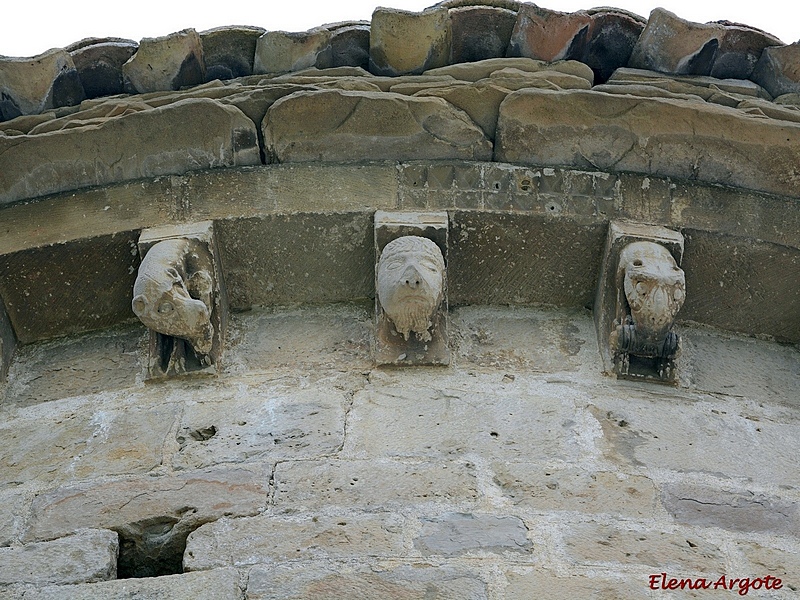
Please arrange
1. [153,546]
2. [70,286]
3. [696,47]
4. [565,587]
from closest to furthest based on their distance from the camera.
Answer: [565,587]
[153,546]
[70,286]
[696,47]

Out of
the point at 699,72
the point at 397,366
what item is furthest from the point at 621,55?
the point at 397,366

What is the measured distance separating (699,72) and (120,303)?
275cm

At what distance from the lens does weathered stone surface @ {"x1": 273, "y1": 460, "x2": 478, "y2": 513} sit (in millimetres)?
3236

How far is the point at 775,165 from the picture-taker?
4.20 m

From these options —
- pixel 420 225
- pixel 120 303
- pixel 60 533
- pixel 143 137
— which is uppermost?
pixel 143 137

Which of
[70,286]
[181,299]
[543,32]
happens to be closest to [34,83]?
[70,286]

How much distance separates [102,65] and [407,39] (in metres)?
1.41

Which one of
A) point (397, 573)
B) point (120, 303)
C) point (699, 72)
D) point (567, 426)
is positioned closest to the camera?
point (397, 573)

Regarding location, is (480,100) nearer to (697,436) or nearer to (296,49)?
(296,49)

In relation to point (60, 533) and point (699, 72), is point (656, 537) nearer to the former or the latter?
point (60, 533)

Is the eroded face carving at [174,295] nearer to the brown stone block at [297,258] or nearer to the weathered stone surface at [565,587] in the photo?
the brown stone block at [297,258]

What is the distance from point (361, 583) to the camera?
2.92m

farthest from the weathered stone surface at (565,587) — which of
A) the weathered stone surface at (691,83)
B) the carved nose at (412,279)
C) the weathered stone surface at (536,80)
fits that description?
the weathered stone surface at (691,83)

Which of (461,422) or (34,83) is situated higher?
(34,83)
